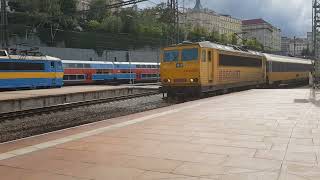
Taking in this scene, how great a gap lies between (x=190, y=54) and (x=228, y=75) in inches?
160

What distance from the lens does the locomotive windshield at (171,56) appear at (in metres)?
23.2

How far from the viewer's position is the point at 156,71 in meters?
57.9

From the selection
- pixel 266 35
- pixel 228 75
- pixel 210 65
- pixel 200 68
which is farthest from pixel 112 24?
pixel 200 68

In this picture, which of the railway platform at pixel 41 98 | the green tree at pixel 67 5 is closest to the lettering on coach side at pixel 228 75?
the railway platform at pixel 41 98

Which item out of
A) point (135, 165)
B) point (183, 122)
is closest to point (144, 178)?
point (135, 165)

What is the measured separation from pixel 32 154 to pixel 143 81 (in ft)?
159

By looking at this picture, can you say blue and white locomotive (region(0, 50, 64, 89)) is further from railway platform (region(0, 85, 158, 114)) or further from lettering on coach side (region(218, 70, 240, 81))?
lettering on coach side (region(218, 70, 240, 81))

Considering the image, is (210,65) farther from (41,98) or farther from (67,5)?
(67,5)

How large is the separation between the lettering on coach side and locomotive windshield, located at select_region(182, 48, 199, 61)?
8.25 feet

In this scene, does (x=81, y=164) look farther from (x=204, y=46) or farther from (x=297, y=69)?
(x=297, y=69)

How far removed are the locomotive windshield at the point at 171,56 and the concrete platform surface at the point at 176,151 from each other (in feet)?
36.5

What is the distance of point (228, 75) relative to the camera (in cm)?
2577

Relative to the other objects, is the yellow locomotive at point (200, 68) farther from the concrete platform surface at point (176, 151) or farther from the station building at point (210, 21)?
the station building at point (210, 21)

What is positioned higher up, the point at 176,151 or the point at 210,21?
the point at 210,21
